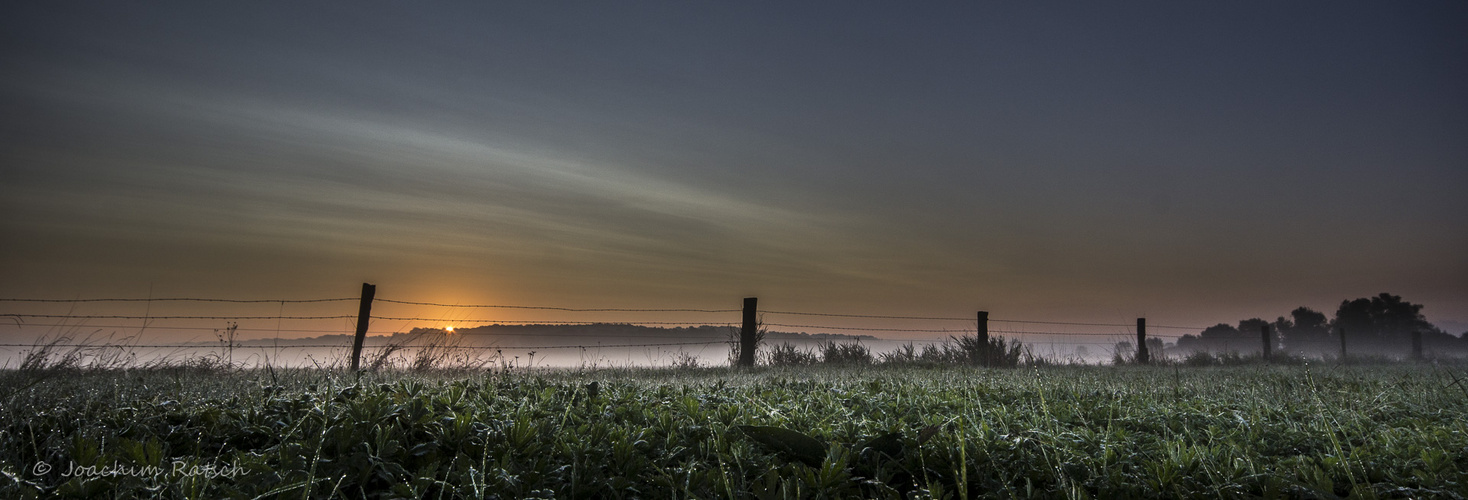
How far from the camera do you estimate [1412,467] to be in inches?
142

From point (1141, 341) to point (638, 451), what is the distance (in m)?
22.5

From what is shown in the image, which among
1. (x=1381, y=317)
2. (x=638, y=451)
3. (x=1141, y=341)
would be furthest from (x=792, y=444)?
(x=1381, y=317)

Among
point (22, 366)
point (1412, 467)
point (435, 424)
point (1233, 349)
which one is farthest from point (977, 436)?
point (1233, 349)

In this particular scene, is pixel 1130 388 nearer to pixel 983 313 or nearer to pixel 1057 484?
pixel 1057 484

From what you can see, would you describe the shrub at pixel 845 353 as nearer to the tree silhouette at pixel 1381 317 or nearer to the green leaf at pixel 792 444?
the green leaf at pixel 792 444

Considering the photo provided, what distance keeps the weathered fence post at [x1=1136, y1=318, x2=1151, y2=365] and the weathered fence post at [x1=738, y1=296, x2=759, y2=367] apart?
490 inches

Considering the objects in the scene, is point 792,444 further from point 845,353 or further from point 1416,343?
point 1416,343

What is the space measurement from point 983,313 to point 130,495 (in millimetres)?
18013

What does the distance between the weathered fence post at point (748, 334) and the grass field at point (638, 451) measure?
1042cm

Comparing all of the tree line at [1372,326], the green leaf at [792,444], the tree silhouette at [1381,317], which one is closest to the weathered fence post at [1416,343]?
the tree line at [1372,326]

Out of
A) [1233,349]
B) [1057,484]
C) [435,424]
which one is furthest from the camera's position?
[1233,349]

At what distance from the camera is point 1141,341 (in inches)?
861

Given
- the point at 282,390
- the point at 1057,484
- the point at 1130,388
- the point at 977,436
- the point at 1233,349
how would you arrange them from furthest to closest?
the point at 1233,349
the point at 1130,388
the point at 282,390
the point at 977,436
the point at 1057,484

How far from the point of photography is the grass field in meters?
3.02
